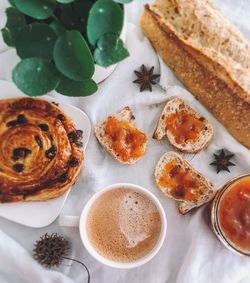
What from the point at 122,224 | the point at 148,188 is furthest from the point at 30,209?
the point at 148,188

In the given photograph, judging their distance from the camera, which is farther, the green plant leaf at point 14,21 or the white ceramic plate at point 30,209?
the white ceramic plate at point 30,209

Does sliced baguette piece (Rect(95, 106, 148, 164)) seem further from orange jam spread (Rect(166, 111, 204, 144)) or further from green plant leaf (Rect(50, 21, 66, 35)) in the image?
green plant leaf (Rect(50, 21, 66, 35))

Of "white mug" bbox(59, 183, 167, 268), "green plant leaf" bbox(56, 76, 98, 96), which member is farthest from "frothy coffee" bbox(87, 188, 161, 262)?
"green plant leaf" bbox(56, 76, 98, 96)

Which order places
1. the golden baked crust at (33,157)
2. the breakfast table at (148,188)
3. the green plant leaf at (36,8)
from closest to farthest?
the green plant leaf at (36,8) < the golden baked crust at (33,157) < the breakfast table at (148,188)

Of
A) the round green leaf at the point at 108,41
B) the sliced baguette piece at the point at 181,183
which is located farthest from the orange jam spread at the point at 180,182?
the round green leaf at the point at 108,41

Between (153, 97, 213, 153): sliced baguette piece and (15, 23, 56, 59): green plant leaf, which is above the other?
(15, 23, 56, 59): green plant leaf

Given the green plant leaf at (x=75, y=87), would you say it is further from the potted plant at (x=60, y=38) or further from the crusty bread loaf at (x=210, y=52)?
the crusty bread loaf at (x=210, y=52)

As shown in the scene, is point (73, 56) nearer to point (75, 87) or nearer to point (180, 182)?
point (75, 87)
